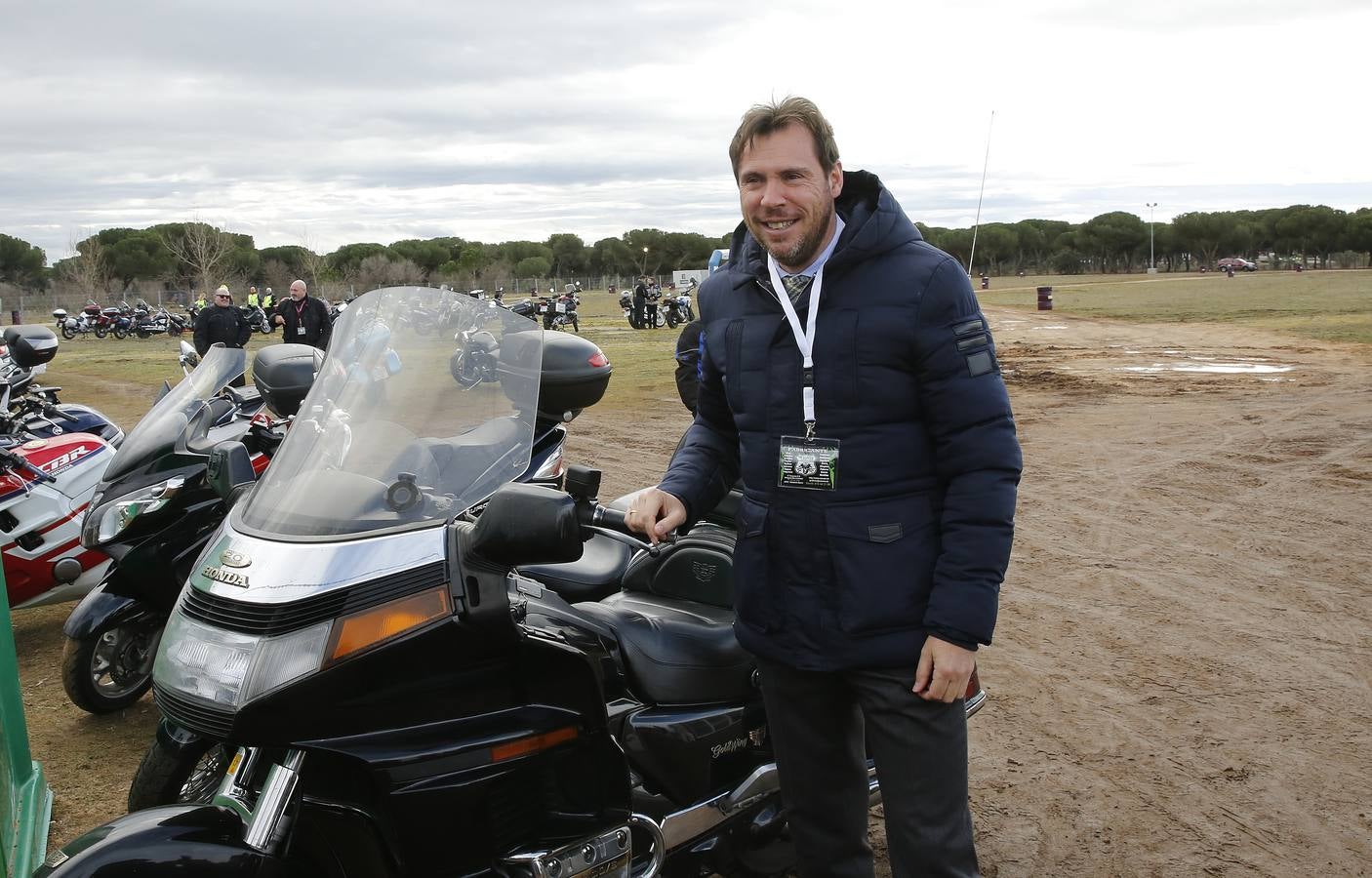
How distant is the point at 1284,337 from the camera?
67.7 feet

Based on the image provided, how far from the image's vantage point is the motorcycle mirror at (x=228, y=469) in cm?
368

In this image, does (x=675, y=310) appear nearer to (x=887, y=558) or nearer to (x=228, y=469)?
(x=228, y=469)

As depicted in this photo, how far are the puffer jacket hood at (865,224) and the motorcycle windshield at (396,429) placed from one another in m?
0.75

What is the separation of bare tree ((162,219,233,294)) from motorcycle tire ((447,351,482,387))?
2382 inches

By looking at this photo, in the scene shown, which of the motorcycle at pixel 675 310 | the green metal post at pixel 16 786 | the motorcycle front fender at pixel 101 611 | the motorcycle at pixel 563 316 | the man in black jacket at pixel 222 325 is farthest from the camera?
the motorcycle at pixel 675 310

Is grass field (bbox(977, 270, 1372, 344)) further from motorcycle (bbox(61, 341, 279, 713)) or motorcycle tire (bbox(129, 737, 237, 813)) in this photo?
motorcycle tire (bbox(129, 737, 237, 813))

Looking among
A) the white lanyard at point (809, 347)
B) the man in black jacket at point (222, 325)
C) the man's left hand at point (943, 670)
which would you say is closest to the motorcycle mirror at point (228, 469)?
the white lanyard at point (809, 347)

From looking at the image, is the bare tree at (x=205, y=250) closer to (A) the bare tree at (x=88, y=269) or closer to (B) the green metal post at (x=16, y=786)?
(A) the bare tree at (x=88, y=269)

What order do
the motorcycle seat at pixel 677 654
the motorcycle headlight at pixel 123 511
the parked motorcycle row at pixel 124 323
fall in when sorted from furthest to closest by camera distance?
the parked motorcycle row at pixel 124 323
the motorcycle headlight at pixel 123 511
the motorcycle seat at pixel 677 654

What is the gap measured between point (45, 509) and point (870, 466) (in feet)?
15.4

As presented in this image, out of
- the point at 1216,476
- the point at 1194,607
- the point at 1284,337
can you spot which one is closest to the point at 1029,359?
the point at 1284,337

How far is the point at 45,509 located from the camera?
5.33 m

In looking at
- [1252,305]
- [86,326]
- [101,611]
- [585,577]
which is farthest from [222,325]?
[86,326]

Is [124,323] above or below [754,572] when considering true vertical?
below
